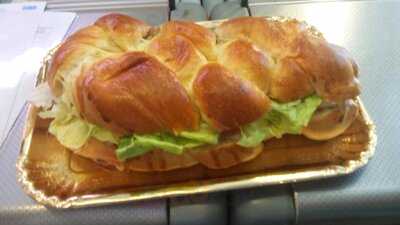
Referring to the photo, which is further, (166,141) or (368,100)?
(368,100)

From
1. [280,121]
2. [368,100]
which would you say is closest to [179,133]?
[280,121]

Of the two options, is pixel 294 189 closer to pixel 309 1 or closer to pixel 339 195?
pixel 339 195

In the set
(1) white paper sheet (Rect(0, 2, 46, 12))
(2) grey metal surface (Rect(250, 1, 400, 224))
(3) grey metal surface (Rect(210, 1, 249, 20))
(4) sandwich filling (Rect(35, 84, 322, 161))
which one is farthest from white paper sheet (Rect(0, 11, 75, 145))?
(2) grey metal surface (Rect(250, 1, 400, 224))

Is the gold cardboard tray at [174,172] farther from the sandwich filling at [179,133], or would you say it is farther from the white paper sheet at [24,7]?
the white paper sheet at [24,7]

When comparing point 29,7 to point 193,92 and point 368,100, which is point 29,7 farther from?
point 368,100

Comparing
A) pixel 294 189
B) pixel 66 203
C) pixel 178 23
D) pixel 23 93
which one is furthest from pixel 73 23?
pixel 294 189

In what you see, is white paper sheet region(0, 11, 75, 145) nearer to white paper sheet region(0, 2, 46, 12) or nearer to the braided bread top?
white paper sheet region(0, 2, 46, 12)
